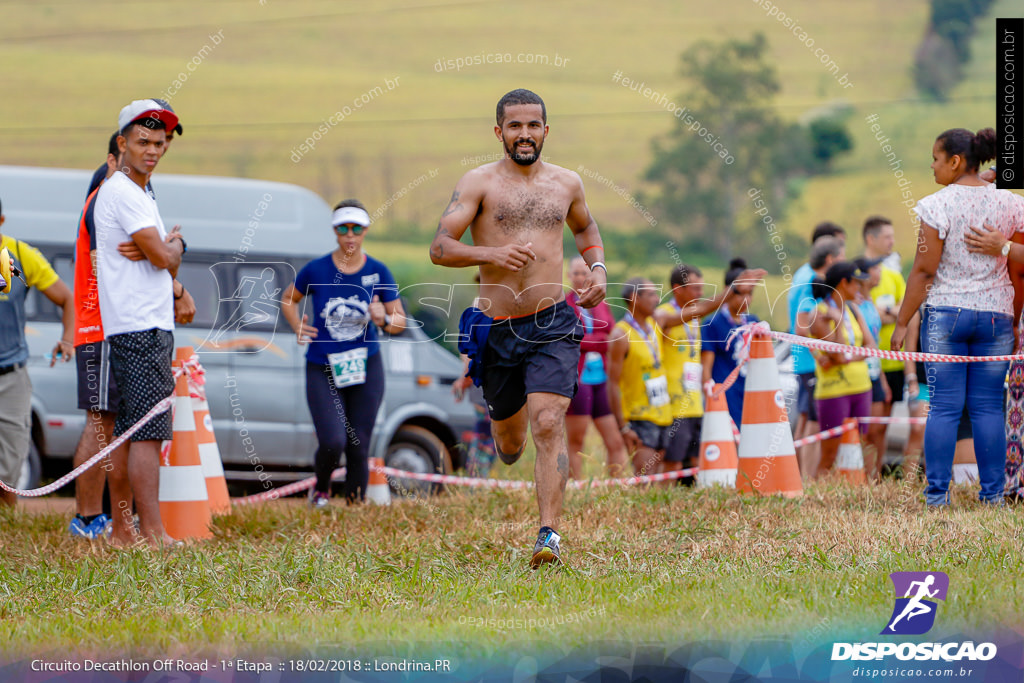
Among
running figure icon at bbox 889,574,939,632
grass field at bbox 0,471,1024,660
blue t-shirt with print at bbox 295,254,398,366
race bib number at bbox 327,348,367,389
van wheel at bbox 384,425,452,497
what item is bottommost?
van wheel at bbox 384,425,452,497

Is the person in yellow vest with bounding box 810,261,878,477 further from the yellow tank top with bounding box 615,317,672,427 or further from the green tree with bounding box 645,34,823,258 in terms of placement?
the green tree with bounding box 645,34,823,258

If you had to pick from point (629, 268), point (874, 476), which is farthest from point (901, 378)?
point (629, 268)

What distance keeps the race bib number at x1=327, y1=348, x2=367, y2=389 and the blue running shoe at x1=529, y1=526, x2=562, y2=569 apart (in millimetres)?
2743

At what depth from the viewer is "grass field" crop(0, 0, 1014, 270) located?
31.3 m

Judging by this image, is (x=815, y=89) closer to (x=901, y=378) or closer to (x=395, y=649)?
(x=901, y=378)

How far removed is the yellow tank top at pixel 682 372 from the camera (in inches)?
389

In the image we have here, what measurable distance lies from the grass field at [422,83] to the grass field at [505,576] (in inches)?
902

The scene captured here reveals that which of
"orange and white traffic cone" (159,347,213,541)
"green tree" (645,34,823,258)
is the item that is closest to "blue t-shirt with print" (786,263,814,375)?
"orange and white traffic cone" (159,347,213,541)

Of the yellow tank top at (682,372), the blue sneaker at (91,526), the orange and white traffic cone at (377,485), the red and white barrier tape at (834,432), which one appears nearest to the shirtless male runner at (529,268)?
the blue sneaker at (91,526)

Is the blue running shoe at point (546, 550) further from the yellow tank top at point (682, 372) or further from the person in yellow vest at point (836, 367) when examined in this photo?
the yellow tank top at point (682, 372)

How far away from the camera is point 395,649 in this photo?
13.1 ft

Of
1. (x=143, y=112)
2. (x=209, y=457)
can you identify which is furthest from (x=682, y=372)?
(x=143, y=112)

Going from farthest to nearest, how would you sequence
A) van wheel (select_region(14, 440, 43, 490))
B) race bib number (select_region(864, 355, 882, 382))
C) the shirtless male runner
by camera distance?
van wheel (select_region(14, 440, 43, 490)), race bib number (select_region(864, 355, 882, 382)), the shirtless male runner

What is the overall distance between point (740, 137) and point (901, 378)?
87.7ft
